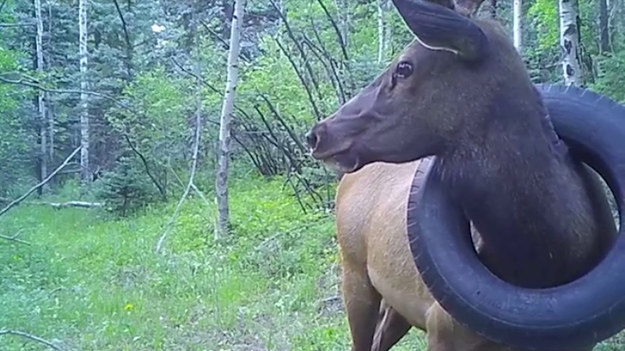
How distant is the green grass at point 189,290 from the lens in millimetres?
6945

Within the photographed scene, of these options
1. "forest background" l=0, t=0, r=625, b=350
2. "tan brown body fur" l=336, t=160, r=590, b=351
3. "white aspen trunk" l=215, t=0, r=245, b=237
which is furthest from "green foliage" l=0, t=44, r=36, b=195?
"tan brown body fur" l=336, t=160, r=590, b=351

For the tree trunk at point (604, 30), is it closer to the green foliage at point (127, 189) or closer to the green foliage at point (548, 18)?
the green foliage at point (548, 18)

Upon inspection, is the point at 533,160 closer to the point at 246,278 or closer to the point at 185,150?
the point at 246,278

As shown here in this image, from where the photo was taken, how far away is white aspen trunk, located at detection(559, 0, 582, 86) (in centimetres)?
796

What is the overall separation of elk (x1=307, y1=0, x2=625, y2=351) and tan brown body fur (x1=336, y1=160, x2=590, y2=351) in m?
0.22

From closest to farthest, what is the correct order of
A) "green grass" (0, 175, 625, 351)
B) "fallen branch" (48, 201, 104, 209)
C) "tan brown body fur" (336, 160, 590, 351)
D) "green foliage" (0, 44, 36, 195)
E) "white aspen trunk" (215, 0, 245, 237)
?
"tan brown body fur" (336, 160, 590, 351) < "green grass" (0, 175, 625, 351) < "green foliage" (0, 44, 36, 195) < "white aspen trunk" (215, 0, 245, 237) < "fallen branch" (48, 201, 104, 209)

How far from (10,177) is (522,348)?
11925mm

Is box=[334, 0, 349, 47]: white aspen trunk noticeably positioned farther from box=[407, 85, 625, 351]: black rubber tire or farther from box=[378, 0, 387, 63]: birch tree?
box=[407, 85, 625, 351]: black rubber tire

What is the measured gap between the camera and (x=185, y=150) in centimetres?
1962

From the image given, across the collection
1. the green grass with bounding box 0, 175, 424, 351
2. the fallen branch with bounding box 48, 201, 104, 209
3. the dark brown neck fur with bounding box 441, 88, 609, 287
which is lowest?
the fallen branch with bounding box 48, 201, 104, 209

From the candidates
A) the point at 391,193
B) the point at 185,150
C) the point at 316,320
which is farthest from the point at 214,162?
the point at 391,193

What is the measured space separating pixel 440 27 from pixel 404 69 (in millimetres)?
246

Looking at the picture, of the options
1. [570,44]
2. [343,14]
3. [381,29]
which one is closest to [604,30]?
[570,44]

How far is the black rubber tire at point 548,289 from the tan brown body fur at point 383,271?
24 centimetres
